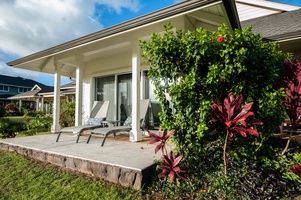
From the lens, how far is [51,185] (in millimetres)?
3041

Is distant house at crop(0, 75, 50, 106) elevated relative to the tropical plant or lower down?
elevated

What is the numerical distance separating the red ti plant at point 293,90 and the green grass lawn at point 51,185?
2.74m

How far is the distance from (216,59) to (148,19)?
6.64 feet

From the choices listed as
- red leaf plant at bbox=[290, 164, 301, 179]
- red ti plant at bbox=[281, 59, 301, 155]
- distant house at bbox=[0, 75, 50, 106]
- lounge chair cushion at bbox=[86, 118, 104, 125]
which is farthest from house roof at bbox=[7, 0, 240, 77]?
distant house at bbox=[0, 75, 50, 106]

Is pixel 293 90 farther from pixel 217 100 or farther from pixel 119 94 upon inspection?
pixel 119 94

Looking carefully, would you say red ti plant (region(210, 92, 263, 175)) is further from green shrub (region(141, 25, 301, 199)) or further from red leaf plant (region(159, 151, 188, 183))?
red leaf plant (region(159, 151, 188, 183))

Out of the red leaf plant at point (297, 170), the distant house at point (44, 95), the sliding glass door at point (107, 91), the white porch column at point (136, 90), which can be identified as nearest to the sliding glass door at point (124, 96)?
the sliding glass door at point (107, 91)

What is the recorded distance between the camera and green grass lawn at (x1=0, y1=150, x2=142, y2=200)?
2.67 metres

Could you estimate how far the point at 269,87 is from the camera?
8.88ft

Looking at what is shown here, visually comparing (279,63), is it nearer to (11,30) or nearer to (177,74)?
(177,74)

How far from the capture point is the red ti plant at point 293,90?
2.94m

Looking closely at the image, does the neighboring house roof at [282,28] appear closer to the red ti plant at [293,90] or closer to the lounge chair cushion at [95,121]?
the red ti plant at [293,90]

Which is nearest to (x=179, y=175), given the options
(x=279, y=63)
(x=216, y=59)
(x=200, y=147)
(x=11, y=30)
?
(x=200, y=147)

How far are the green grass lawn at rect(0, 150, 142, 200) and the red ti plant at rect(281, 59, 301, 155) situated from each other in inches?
108
